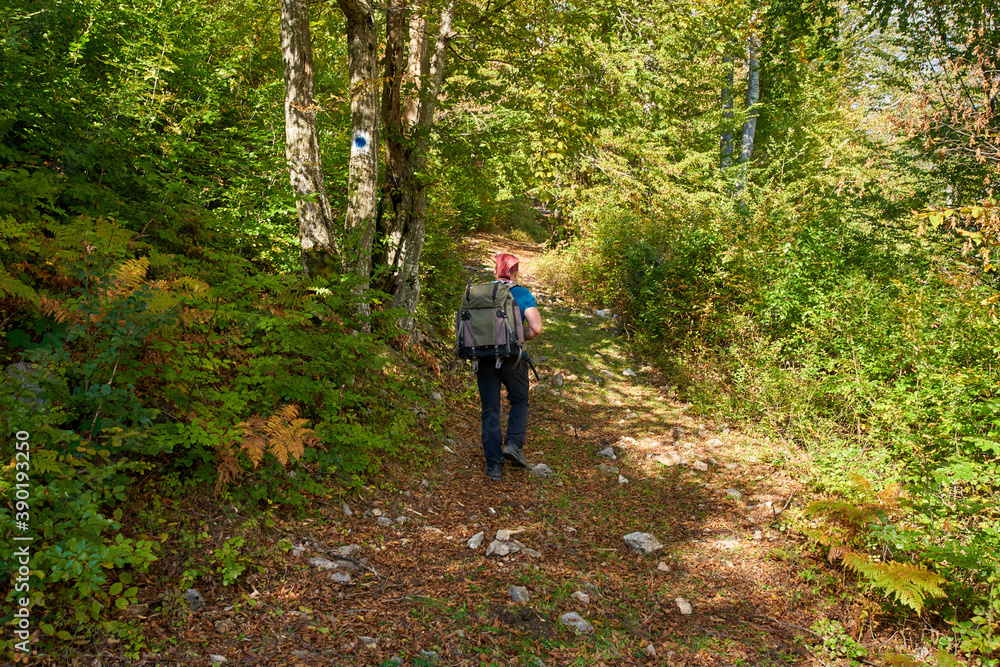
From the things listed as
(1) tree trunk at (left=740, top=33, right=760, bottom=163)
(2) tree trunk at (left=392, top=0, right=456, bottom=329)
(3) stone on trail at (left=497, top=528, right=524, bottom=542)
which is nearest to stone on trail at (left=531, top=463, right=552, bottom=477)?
(3) stone on trail at (left=497, top=528, right=524, bottom=542)

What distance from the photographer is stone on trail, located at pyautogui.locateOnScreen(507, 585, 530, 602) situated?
3.70 m

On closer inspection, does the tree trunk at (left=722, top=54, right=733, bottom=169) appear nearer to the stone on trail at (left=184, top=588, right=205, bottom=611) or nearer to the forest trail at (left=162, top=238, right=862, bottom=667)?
the forest trail at (left=162, top=238, right=862, bottom=667)

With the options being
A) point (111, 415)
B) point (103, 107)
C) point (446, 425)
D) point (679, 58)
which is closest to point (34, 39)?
point (103, 107)

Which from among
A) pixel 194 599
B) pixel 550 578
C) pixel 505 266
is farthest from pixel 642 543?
pixel 194 599

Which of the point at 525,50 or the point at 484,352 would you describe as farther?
the point at 525,50

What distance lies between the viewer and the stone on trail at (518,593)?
370cm

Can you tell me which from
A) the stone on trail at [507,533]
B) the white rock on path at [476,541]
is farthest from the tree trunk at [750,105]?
the white rock on path at [476,541]

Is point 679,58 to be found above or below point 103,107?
above

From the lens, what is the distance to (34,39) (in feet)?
16.3

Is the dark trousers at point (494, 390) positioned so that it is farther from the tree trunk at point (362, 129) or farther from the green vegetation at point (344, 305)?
the tree trunk at point (362, 129)

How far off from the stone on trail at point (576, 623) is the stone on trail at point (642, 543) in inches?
47.5

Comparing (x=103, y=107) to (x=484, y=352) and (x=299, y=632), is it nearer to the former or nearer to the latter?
(x=484, y=352)

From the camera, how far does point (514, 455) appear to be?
19.5 feet

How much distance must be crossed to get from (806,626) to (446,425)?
425 centimetres
